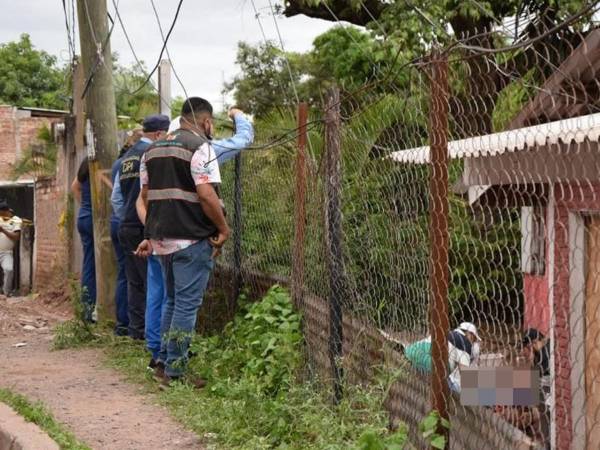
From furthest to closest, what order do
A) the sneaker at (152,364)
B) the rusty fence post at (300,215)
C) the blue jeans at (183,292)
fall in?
the sneaker at (152,364) → the blue jeans at (183,292) → the rusty fence post at (300,215)

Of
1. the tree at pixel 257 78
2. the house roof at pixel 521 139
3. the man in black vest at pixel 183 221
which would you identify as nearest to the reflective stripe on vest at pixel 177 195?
the man in black vest at pixel 183 221

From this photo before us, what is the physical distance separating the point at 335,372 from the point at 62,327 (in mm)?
4494

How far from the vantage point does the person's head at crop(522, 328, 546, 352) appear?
4.53m

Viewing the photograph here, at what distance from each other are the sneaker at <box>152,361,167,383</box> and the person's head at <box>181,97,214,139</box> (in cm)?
173

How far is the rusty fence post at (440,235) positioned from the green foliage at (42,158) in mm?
14268

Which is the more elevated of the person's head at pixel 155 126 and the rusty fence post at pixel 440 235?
the person's head at pixel 155 126

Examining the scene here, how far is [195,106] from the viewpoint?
23.9ft

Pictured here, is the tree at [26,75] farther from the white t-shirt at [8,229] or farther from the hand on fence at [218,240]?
the hand on fence at [218,240]

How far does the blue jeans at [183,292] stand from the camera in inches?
273

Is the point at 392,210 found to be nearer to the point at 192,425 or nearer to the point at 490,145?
the point at 490,145

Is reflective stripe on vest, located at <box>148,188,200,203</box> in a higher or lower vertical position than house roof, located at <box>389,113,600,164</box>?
lower

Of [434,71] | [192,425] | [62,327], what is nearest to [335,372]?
[192,425]

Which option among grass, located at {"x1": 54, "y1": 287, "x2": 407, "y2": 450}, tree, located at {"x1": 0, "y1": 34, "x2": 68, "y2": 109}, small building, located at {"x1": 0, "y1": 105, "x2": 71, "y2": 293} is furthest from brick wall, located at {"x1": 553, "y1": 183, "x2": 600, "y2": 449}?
tree, located at {"x1": 0, "y1": 34, "x2": 68, "y2": 109}

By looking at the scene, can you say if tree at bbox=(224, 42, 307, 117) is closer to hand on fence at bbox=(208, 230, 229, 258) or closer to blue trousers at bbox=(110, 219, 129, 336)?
blue trousers at bbox=(110, 219, 129, 336)
